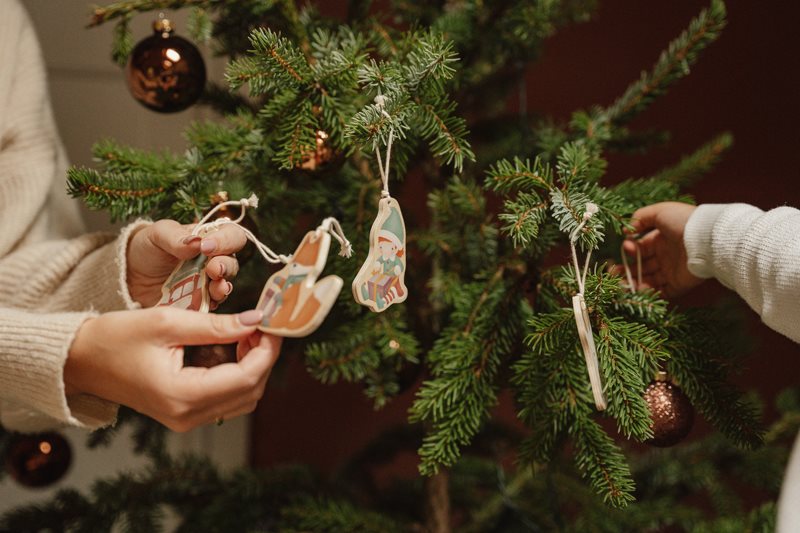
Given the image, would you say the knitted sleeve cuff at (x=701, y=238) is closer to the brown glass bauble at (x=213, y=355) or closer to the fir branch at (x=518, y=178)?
the fir branch at (x=518, y=178)

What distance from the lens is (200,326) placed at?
49cm

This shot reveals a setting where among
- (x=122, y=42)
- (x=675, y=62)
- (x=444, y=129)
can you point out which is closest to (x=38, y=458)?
(x=122, y=42)

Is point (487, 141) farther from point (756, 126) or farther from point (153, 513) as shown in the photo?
point (153, 513)

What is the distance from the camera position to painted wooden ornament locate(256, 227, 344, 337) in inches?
18.4

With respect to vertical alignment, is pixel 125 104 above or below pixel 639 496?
above

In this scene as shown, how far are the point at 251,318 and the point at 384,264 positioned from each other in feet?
0.39

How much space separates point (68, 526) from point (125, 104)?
0.67 metres

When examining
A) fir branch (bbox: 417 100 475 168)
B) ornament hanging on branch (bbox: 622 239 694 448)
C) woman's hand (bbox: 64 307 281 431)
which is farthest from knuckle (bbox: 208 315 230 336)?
ornament hanging on branch (bbox: 622 239 694 448)

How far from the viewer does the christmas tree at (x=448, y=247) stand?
56 cm

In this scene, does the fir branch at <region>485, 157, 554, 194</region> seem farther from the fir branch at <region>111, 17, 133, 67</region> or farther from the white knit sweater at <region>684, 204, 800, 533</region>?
the fir branch at <region>111, 17, 133, 67</region>

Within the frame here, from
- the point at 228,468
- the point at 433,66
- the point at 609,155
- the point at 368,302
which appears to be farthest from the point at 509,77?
the point at 228,468

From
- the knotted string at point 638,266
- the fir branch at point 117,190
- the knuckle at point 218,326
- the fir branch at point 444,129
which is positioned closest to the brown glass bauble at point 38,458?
the fir branch at point 117,190

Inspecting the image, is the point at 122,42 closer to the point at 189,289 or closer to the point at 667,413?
the point at 189,289

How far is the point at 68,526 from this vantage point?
2.74 ft
